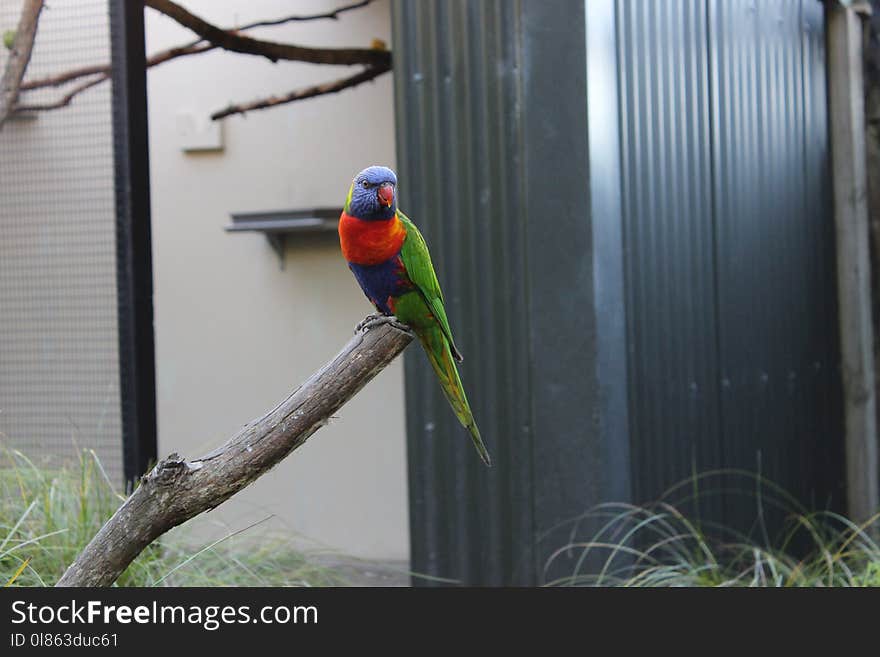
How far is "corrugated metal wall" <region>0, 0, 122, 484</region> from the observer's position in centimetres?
351

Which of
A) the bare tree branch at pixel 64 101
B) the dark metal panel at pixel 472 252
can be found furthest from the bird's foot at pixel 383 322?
the bare tree branch at pixel 64 101

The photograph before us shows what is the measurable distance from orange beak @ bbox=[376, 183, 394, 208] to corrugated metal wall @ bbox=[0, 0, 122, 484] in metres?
1.85

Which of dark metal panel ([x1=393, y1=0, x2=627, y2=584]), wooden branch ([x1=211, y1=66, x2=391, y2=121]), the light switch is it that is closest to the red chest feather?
dark metal panel ([x1=393, y1=0, x2=627, y2=584])

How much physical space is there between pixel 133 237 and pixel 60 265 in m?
0.58

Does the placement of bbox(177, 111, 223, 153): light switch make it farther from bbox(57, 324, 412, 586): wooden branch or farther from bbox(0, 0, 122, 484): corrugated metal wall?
bbox(57, 324, 412, 586): wooden branch

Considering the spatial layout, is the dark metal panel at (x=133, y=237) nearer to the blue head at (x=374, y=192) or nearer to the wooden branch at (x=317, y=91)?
the wooden branch at (x=317, y=91)

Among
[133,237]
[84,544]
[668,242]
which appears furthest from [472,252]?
[84,544]

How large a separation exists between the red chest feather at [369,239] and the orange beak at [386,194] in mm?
95

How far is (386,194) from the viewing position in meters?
1.92

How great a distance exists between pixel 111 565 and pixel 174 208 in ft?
12.8

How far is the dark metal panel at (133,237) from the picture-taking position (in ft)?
10.5

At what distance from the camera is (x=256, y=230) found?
4891 mm
